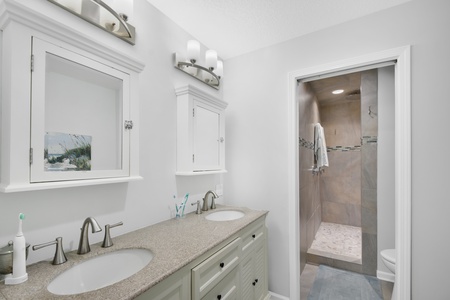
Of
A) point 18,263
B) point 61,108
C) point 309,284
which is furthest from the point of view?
point 309,284

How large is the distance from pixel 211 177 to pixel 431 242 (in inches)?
66.1

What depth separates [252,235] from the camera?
166 centimetres

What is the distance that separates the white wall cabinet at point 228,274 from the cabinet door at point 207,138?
62cm

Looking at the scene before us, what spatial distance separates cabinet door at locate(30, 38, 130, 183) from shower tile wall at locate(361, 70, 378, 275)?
262 centimetres

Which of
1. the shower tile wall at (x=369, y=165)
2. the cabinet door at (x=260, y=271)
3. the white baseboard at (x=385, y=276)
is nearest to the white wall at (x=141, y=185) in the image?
the cabinet door at (x=260, y=271)

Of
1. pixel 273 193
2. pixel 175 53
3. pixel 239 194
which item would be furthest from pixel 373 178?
pixel 175 53

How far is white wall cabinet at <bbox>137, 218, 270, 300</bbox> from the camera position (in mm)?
943

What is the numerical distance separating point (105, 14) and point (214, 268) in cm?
155

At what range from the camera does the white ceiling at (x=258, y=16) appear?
155 centimetres

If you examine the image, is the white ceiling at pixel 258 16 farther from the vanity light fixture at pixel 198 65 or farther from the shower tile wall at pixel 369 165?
the shower tile wall at pixel 369 165

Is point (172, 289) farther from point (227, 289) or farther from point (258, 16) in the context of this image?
point (258, 16)

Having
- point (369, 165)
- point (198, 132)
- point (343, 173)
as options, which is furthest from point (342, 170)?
point (198, 132)

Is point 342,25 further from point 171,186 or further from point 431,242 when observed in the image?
point 171,186

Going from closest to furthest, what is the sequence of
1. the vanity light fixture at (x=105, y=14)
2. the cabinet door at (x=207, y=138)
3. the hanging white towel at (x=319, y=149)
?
the vanity light fixture at (x=105, y=14), the cabinet door at (x=207, y=138), the hanging white towel at (x=319, y=149)
